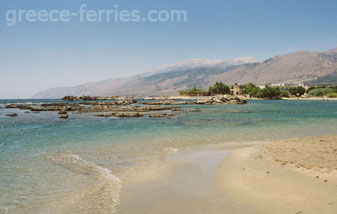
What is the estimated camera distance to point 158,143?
803 inches

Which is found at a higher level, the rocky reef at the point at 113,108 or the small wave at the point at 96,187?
the rocky reef at the point at 113,108

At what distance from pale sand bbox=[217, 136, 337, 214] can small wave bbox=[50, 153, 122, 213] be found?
4.16 m

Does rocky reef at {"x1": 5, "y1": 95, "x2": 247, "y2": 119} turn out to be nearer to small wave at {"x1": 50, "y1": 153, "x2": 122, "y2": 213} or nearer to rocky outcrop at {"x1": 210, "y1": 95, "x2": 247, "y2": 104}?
rocky outcrop at {"x1": 210, "y1": 95, "x2": 247, "y2": 104}

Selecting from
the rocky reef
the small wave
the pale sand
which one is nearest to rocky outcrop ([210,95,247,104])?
the rocky reef

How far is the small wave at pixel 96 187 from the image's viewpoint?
8236 mm

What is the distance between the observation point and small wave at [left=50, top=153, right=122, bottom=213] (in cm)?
824

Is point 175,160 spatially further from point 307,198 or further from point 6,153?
point 6,153

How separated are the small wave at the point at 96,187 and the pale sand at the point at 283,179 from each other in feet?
13.6

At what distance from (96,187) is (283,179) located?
759cm

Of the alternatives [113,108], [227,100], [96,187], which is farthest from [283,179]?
[227,100]

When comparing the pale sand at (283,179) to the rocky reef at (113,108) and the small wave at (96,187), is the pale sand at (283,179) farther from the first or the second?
the rocky reef at (113,108)

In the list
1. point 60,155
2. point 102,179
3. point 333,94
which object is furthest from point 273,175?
point 333,94

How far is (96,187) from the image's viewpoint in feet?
33.3

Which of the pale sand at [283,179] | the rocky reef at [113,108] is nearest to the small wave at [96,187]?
the pale sand at [283,179]
